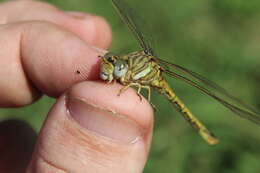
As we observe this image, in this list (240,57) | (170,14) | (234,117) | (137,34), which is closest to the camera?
(137,34)

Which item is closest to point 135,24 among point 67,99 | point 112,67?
point 112,67

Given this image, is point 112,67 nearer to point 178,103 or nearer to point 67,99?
point 67,99

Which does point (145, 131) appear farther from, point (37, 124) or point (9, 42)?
point (37, 124)

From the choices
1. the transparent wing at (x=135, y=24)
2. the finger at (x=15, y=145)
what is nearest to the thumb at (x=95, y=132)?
the finger at (x=15, y=145)

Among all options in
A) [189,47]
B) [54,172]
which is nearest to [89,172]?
[54,172]

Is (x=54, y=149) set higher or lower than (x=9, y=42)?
lower

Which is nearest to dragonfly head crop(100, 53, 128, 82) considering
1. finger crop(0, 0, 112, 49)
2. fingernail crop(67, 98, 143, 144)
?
fingernail crop(67, 98, 143, 144)

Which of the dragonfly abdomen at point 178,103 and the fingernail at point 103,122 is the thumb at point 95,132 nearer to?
the fingernail at point 103,122
